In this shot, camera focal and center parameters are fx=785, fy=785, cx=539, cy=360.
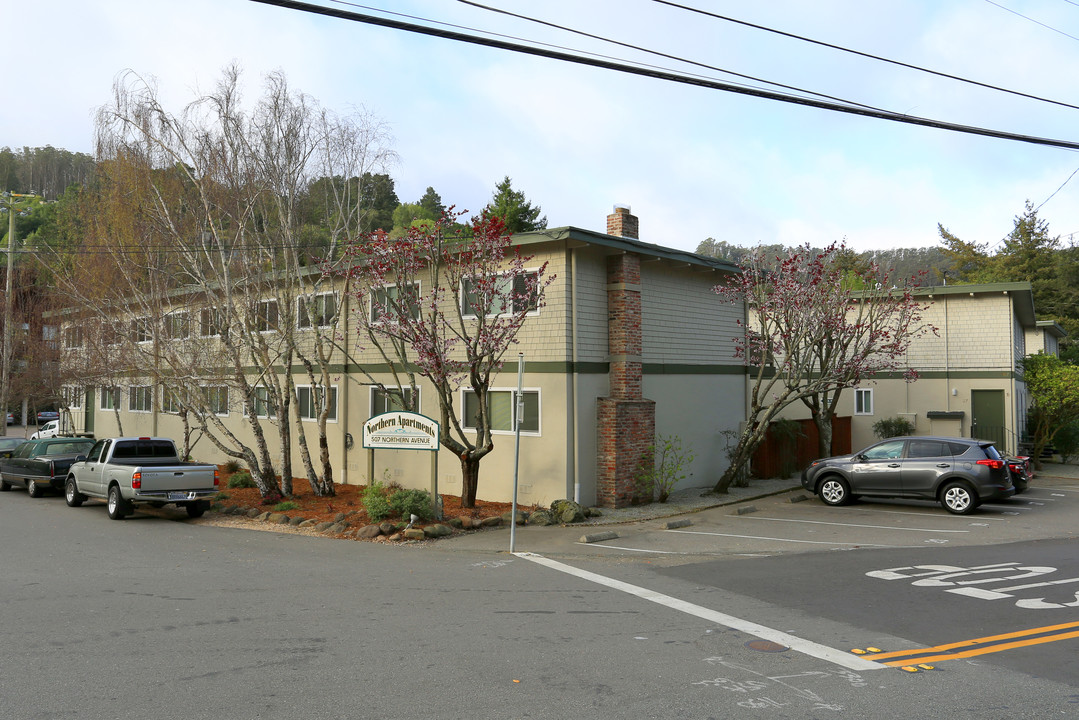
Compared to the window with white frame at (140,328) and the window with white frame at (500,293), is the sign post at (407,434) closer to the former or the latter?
the window with white frame at (500,293)

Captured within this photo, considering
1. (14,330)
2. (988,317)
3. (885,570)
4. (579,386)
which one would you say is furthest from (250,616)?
(14,330)

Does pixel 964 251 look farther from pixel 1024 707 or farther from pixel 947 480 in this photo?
pixel 1024 707

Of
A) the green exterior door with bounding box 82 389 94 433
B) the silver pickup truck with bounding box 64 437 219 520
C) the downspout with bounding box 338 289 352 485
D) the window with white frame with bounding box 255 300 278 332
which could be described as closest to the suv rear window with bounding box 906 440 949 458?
the downspout with bounding box 338 289 352 485

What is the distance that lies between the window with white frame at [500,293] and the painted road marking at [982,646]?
9530 mm

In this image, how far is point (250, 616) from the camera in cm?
837

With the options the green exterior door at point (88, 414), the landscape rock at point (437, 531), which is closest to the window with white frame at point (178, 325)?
the landscape rock at point (437, 531)

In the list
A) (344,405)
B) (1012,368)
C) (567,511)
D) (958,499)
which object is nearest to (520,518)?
(567,511)

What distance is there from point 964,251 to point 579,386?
1859 inches

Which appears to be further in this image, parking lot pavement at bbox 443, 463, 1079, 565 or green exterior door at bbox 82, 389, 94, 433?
green exterior door at bbox 82, 389, 94, 433

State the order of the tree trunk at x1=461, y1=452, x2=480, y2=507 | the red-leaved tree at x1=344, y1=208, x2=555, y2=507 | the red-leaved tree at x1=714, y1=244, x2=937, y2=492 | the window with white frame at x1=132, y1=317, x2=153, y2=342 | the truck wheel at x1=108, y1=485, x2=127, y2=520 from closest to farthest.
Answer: the red-leaved tree at x1=344, y1=208, x2=555, y2=507, the tree trunk at x1=461, y1=452, x2=480, y2=507, the truck wheel at x1=108, y1=485, x2=127, y2=520, the red-leaved tree at x1=714, y1=244, x2=937, y2=492, the window with white frame at x1=132, y1=317, x2=153, y2=342

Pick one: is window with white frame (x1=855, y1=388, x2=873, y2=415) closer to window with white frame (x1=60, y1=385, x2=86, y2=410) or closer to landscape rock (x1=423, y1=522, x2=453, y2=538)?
landscape rock (x1=423, y1=522, x2=453, y2=538)

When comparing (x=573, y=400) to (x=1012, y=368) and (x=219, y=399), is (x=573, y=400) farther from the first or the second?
(x=1012, y=368)

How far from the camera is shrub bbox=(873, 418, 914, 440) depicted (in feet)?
89.6

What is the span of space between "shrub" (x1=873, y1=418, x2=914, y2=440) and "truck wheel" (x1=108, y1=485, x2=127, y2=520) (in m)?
23.5
